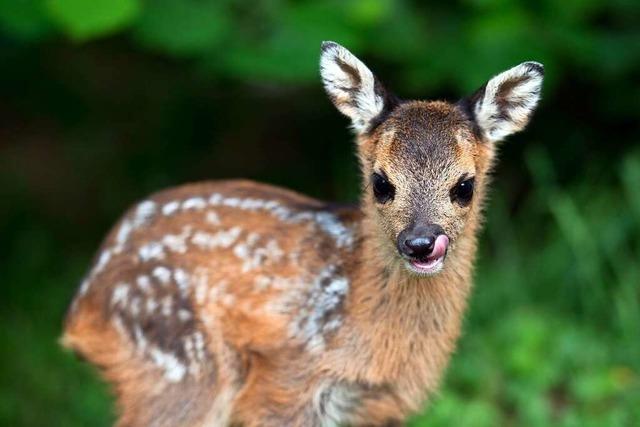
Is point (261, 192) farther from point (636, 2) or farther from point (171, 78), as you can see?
point (171, 78)

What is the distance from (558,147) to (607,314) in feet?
6.31

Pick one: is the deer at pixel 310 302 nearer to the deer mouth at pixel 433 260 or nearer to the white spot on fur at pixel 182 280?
the white spot on fur at pixel 182 280

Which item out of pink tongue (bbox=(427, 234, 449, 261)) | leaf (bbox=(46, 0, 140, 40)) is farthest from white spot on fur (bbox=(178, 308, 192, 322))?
leaf (bbox=(46, 0, 140, 40))

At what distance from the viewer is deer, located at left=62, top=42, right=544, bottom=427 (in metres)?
5.45

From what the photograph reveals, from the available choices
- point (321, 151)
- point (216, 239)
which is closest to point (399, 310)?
point (216, 239)

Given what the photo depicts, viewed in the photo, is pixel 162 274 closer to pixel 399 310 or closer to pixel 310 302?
pixel 310 302

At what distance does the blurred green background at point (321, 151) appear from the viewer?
6953 mm

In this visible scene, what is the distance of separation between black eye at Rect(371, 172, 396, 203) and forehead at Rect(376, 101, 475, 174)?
0.07 m

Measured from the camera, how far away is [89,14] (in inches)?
241

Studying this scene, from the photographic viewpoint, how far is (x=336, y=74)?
546 centimetres

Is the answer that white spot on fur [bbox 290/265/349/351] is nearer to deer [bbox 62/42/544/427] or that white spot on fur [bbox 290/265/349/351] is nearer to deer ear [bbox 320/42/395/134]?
deer [bbox 62/42/544/427]

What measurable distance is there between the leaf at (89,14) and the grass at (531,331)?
237cm

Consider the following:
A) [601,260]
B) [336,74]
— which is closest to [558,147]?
[601,260]

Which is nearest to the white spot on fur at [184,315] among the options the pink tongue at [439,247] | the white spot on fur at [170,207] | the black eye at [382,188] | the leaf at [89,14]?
the white spot on fur at [170,207]
